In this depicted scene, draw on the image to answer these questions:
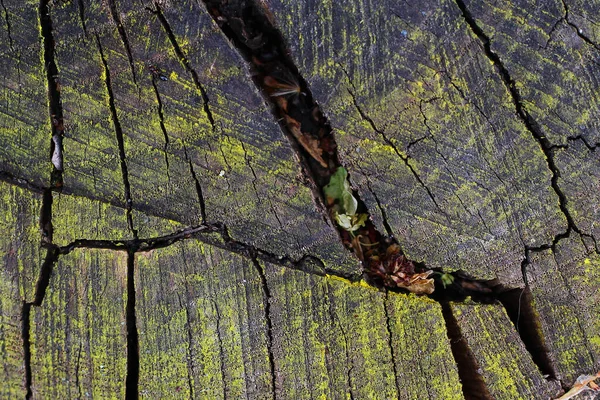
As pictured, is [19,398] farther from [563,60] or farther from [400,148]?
[563,60]

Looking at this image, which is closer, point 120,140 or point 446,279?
point 120,140

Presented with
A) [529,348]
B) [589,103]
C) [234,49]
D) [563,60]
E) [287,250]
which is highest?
[234,49]

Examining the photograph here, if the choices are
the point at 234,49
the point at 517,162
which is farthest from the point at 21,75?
the point at 517,162

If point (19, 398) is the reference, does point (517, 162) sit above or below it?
above

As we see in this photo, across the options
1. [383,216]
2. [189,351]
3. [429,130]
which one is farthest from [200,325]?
[429,130]

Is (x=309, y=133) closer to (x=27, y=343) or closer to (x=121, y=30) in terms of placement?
(x=121, y=30)

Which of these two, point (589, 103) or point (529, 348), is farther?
point (529, 348)

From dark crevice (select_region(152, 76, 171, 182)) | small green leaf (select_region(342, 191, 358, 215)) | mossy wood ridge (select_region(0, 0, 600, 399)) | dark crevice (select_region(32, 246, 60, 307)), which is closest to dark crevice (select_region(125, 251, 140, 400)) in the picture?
mossy wood ridge (select_region(0, 0, 600, 399))
